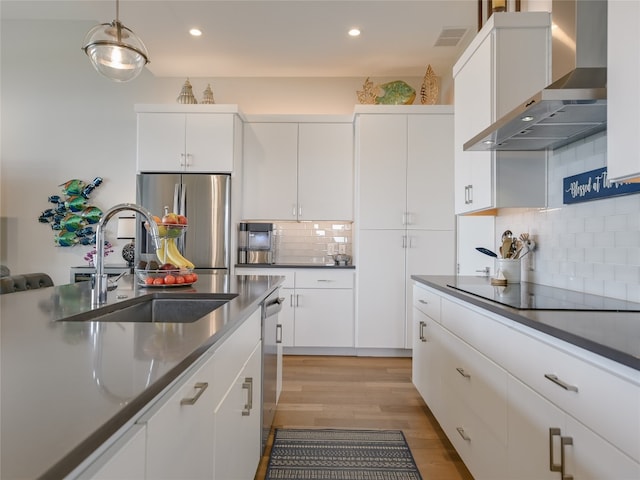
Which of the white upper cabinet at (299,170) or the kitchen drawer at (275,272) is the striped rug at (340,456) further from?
the white upper cabinet at (299,170)

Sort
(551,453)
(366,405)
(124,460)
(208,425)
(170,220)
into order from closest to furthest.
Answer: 1. (124,460)
2. (208,425)
3. (551,453)
4. (170,220)
5. (366,405)

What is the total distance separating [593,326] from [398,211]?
283cm

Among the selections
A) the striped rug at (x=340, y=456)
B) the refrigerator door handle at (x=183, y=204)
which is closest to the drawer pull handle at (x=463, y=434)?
the striped rug at (x=340, y=456)

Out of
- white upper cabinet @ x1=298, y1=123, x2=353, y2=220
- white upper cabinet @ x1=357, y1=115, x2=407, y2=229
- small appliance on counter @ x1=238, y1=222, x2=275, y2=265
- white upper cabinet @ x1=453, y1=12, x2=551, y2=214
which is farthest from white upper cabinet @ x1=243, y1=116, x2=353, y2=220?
white upper cabinet @ x1=453, y1=12, x2=551, y2=214

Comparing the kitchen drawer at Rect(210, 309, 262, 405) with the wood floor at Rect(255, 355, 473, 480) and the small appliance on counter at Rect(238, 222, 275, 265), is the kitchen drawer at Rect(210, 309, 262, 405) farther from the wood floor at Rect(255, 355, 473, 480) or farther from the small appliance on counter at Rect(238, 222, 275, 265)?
the small appliance on counter at Rect(238, 222, 275, 265)

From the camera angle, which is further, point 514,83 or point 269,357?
point 514,83

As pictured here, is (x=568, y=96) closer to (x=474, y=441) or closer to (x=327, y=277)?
(x=474, y=441)

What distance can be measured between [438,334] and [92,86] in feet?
15.6

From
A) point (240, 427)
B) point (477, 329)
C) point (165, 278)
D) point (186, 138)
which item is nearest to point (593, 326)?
point (477, 329)

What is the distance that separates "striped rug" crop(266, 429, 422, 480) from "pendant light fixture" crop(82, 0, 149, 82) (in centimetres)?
229

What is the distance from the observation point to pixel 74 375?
2.14ft

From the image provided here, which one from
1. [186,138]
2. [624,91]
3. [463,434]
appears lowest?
[463,434]

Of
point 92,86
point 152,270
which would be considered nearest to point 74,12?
point 92,86

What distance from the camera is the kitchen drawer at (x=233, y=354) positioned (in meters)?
1.10
